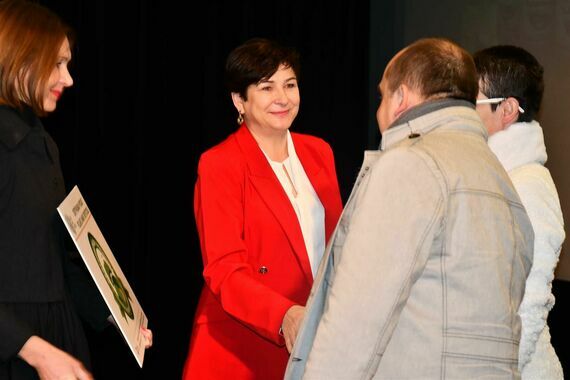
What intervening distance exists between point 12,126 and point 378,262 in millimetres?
913

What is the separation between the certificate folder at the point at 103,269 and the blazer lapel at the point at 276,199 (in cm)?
58

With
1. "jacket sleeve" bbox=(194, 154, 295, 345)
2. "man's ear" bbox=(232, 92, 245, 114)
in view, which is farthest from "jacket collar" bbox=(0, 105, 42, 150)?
"man's ear" bbox=(232, 92, 245, 114)

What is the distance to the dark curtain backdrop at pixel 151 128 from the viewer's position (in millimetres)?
4641

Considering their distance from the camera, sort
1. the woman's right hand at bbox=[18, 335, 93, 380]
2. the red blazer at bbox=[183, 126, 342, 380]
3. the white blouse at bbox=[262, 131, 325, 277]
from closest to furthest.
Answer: the woman's right hand at bbox=[18, 335, 93, 380] → the red blazer at bbox=[183, 126, 342, 380] → the white blouse at bbox=[262, 131, 325, 277]

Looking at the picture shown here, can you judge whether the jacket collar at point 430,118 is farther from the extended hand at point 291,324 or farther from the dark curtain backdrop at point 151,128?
the dark curtain backdrop at point 151,128

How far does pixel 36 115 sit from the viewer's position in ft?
7.10

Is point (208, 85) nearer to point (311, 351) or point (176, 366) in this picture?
point (176, 366)

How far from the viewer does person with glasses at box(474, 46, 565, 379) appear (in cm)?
230

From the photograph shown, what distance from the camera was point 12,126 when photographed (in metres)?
2.04

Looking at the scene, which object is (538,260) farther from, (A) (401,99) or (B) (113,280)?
(B) (113,280)

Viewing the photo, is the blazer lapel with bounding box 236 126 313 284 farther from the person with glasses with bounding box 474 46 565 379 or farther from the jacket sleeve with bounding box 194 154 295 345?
the person with glasses with bounding box 474 46 565 379

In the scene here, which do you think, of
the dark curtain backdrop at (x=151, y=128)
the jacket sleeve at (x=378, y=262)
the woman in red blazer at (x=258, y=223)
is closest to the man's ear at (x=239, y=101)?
the woman in red blazer at (x=258, y=223)

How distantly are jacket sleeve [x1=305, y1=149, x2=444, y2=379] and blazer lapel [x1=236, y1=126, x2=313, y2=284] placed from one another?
2.75 feet

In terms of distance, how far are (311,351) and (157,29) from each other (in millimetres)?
3315
